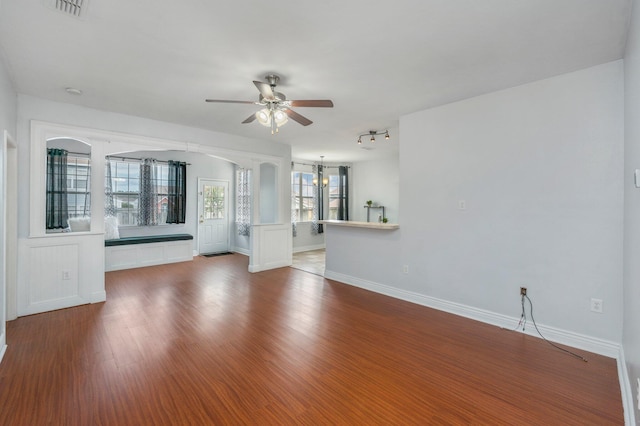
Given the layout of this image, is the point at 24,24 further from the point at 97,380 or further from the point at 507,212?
the point at 507,212

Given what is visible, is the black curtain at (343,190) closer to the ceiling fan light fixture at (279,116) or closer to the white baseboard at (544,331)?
the white baseboard at (544,331)

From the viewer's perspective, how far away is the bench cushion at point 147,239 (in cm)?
585

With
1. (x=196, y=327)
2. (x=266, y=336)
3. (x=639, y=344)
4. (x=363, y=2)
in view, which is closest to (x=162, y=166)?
(x=196, y=327)

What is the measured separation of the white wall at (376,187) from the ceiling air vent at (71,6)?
699cm

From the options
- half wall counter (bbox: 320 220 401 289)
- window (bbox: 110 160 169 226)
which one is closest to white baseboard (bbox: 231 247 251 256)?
window (bbox: 110 160 169 226)

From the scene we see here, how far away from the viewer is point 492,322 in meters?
3.30

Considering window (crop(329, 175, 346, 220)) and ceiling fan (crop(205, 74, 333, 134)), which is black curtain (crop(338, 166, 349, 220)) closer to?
window (crop(329, 175, 346, 220))

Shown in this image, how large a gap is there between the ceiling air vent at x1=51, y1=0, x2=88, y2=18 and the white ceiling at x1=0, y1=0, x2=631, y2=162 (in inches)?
1.9

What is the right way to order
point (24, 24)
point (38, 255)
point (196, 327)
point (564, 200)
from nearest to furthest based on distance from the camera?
point (24, 24) → point (564, 200) → point (196, 327) → point (38, 255)

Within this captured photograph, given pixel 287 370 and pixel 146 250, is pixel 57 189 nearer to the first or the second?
pixel 146 250

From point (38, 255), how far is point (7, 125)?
5.27 feet

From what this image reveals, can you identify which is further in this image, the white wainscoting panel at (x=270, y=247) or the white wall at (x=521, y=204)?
the white wainscoting panel at (x=270, y=247)

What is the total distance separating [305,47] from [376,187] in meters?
6.46

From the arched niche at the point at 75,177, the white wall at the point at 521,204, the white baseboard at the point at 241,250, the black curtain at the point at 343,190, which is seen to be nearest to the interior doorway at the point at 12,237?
the arched niche at the point at 75,177
